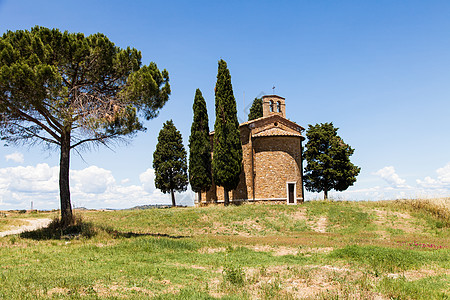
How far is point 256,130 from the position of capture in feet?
116

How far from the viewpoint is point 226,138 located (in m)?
33.3

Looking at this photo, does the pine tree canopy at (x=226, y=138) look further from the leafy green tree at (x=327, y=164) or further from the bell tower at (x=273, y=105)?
the leafy green tree at (x=327, y=164)

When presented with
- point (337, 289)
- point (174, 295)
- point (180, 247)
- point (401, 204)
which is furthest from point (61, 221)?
point (401, 204)

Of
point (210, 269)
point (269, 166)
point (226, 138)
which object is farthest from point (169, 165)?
point (210, 269)

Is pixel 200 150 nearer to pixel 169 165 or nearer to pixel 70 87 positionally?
pixel 169 165

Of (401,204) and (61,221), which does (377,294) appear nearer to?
(61,221)

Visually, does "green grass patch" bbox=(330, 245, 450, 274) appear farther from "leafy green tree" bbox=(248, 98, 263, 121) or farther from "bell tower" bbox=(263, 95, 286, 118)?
"leafy green tree" bbox=(248, 98, 263, 121)

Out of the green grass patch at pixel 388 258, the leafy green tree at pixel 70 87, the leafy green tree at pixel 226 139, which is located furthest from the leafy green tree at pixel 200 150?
the green grass patch at pixel 388 258

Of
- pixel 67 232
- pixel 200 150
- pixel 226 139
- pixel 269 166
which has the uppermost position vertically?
pixel 226 139

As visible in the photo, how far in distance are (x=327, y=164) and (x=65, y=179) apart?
29059 mm

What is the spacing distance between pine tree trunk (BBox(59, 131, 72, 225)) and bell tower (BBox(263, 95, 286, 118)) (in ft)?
74.8

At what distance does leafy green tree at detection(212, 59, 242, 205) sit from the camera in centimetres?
3272

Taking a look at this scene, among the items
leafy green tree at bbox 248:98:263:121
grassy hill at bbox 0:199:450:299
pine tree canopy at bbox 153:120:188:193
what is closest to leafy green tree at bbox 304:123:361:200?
leafy green tree at bbox 248:98:263:121

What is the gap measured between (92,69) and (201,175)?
62.5ft
